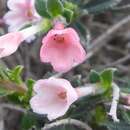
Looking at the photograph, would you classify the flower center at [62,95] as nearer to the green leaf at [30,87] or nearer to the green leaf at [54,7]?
the green leaf at [30,87]

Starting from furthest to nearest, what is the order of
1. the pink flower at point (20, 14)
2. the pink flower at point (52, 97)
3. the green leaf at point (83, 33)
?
the green leaf at point (83, 33) < the pink flower at point (20, 14) < the pink flower at point (52, 97)

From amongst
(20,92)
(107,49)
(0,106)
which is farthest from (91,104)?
(107,49)

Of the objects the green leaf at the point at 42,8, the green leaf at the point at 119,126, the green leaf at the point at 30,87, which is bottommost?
the green leaf at the point at 119,126

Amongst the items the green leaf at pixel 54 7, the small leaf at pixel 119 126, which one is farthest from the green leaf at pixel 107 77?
the green leaf at pixel 54 7

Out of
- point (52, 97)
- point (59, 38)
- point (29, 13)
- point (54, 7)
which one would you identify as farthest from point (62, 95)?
point (29, 13)

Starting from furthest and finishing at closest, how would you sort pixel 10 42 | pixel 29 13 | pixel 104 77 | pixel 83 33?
pixel 83 33
pixel 29 13
pixel 104 77
pixel 10 42

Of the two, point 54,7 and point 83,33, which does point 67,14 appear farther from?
point 83,33

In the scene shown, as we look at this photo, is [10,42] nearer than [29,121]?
Yes
